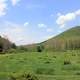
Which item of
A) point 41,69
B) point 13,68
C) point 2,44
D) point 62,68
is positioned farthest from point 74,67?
point 2,44

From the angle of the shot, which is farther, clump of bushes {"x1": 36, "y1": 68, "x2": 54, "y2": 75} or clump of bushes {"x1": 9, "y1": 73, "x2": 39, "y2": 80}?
clump of bushes {"x1": 36, "y1": 68, "x2": 54, "y2": 75}

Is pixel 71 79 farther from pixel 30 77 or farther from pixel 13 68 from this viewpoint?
pixel 13 68

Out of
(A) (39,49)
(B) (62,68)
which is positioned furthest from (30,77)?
(A) (39,49)

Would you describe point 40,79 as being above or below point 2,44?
below

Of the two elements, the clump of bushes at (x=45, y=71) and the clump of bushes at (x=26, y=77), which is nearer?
the clump of bushes at (x=26, y=77)

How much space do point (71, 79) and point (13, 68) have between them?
11274 mm

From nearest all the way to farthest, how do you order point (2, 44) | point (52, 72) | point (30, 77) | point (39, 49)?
point (30, 77), point (52, 72), point (39, 49), point (2, 44)

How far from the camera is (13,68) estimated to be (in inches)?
1437

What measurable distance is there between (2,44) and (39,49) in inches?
724

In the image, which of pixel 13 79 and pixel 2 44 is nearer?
pixel 13 79

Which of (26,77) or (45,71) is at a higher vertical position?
(45,71)

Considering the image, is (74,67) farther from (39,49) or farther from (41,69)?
(39,49)

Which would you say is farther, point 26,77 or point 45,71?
point 45,71

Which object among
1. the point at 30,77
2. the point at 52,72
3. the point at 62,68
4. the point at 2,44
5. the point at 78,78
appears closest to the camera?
the point at 30,77
